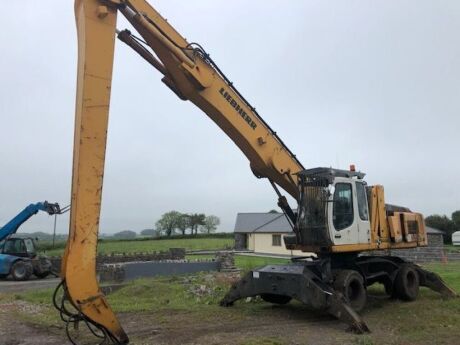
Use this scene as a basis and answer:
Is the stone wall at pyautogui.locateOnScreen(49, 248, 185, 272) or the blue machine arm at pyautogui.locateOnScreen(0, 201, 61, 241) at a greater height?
the blue machine arm at pyautogui.locateOnScreen(0, 201, 61, 241)

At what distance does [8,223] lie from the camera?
21.8m

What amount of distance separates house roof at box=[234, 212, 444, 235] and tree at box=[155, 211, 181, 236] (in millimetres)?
54350

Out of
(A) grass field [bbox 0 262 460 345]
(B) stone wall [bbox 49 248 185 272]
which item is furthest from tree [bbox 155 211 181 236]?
(A) grass field [bbox 0 262 460 345]

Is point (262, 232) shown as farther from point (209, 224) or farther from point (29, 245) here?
point (209, 224)

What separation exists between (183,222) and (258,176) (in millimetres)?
90688

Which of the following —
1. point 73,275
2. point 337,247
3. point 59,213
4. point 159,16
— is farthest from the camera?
point 59,213

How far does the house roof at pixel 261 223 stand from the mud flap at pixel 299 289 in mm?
28179

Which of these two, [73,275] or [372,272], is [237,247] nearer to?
[372,272]

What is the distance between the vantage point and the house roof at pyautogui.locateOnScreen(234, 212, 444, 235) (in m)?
39.7

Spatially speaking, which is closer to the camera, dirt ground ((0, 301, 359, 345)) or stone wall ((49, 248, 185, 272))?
dirt ground ((0, 301, 359, 345))

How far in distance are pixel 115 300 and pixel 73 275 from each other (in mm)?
6452

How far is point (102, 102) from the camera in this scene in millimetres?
6922

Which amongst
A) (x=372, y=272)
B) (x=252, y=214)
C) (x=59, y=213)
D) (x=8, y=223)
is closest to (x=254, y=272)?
(x=372, y=272)

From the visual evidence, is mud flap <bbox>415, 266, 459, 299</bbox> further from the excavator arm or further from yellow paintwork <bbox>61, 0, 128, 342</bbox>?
yellow paintwork <bbox>61, 0, 128, 342</bbox>
